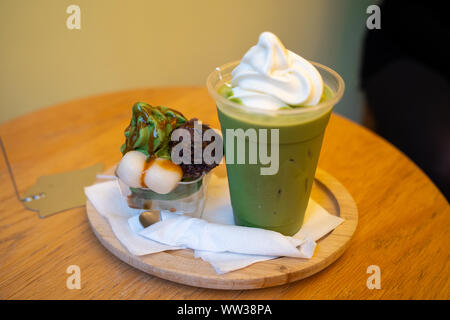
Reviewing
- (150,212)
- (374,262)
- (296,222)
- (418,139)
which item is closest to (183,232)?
(150,212)

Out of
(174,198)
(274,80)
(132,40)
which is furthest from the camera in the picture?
(132,40)

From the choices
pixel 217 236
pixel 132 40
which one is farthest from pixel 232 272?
pixel 132 40

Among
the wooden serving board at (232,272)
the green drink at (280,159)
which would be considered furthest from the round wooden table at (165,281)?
the green drink at (280,159)

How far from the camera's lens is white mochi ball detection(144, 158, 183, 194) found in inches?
29.5

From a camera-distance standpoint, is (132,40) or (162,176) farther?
(132,40)

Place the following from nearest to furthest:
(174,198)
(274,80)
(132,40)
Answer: (274,80), (174,198), (132,40)

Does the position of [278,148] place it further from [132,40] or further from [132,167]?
[132,40]

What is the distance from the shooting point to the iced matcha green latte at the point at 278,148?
67cm

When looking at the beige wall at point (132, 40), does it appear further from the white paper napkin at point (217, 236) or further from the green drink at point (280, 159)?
the green drink at point (280, 159)

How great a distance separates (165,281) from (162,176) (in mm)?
179

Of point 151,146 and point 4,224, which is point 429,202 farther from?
point 4,224

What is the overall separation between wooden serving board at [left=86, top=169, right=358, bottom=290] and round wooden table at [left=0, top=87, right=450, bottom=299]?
0.9 inches

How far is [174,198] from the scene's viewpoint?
0.83 metres

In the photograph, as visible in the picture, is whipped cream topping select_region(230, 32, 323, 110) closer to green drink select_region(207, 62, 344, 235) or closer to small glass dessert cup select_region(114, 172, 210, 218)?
green drink select_region(207, 62, 344, 235)
